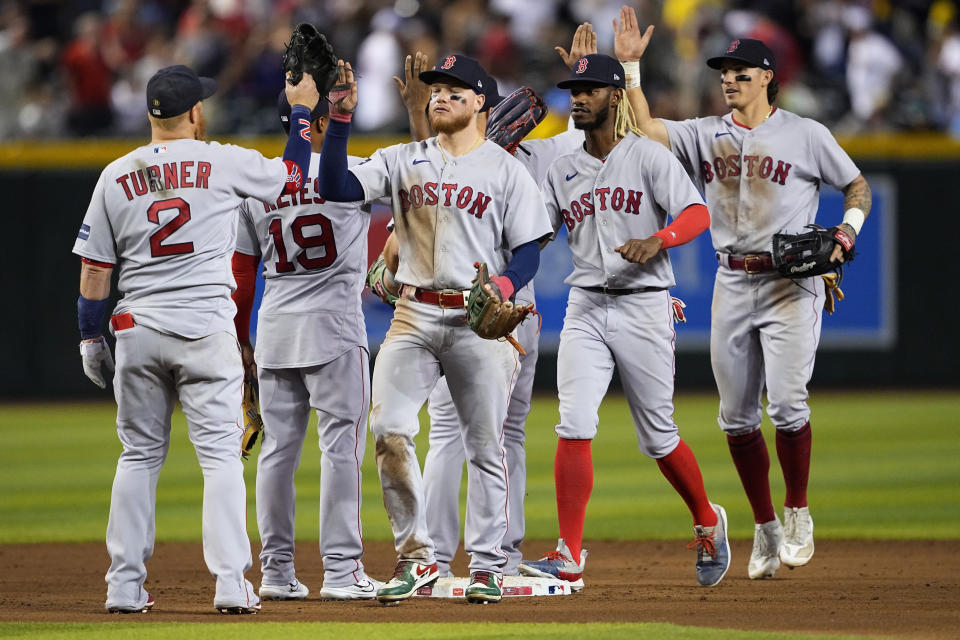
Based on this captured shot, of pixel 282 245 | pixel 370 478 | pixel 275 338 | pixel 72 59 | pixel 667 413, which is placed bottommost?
pixel 370 478

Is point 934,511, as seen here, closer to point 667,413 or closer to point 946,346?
point 667,413

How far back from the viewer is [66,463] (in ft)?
38.8

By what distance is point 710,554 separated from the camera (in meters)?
6.70

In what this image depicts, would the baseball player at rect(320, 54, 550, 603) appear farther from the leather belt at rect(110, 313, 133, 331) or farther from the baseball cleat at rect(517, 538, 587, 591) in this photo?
the leather belt at rect(110, 313, 133, 331)

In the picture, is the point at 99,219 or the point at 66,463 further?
the point at 66,463

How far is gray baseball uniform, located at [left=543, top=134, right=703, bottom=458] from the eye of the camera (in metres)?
6.62

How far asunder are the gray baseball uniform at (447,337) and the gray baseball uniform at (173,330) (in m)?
0.58

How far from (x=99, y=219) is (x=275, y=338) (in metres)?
1.00

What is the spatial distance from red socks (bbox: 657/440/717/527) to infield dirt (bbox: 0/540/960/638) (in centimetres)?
32

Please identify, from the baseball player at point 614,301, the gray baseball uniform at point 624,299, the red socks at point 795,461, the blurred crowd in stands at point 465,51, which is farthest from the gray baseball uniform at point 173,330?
the blurred crowd in stands at point 465,51

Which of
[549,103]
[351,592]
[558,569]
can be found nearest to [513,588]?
[558,569]

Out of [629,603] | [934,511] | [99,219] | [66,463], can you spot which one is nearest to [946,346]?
[934,511]

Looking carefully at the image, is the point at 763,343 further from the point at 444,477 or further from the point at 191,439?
the point at 191,439

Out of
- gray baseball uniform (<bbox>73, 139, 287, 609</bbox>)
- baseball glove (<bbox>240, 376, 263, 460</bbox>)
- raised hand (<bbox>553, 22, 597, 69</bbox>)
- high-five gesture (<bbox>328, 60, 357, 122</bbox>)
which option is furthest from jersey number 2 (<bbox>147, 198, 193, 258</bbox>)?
raised hand (<bbox>553, 22, 597, 69</bbox>)
